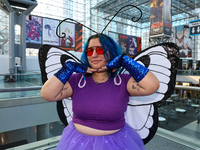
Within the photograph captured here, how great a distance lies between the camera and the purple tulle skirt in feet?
3.51

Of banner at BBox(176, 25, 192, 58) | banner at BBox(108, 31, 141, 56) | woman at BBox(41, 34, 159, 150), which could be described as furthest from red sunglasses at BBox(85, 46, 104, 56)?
banner at BBox(176, 25, 192, 58)

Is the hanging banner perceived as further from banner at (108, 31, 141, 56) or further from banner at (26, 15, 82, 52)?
banner at (26, 15, 82, 52)

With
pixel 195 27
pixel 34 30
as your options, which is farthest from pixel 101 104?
pixel 34 30

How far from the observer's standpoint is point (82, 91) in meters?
1.14

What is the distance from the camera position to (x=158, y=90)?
4.29ft

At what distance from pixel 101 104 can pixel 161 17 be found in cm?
1123

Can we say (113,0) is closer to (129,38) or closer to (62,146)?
(129,38)

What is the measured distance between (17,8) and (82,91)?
8.67 m

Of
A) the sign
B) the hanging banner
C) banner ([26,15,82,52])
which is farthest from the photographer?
banner ([26,15,82,52])

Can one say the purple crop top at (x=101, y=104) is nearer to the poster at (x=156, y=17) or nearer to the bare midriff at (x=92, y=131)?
the bare midriff at (x=92, y=131)

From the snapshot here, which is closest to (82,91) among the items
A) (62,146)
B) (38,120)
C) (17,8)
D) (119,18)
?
(62,146)

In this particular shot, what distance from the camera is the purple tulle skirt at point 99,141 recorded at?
1.07 metres

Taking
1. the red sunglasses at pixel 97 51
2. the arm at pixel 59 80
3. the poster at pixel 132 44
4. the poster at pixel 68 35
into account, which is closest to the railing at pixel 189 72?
the poster at pixel 132 44

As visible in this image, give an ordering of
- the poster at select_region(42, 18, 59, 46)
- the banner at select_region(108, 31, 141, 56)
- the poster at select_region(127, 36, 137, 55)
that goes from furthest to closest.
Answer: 1. the poster at select_region(127, 36, 137, 55)
2. the banner at select_region(108, 31, 141, 56)
3. the poster at select_region(42, 18, 59, 46)
